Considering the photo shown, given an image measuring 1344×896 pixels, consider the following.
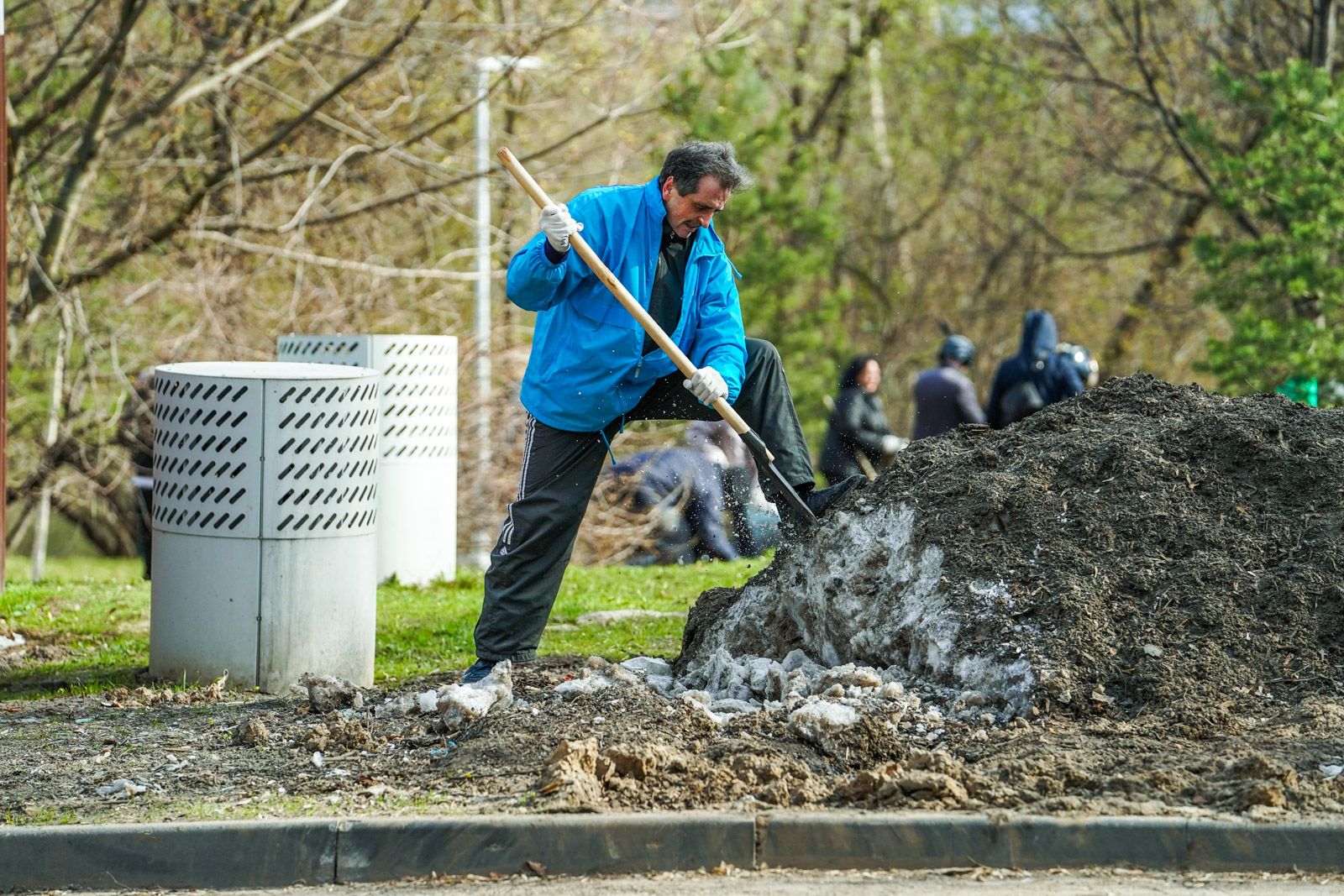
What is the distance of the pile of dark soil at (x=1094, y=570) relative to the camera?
202 inches

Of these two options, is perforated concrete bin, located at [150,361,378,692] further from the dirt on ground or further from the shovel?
the shovel

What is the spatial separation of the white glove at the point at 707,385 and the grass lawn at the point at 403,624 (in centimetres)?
155

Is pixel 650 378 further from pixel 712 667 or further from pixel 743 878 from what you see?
pixel 743 878

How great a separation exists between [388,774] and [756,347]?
88.0 inches

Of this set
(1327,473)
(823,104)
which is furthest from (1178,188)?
(1327,473)

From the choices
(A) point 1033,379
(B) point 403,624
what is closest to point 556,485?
(B) point 403,624

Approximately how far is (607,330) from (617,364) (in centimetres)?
13

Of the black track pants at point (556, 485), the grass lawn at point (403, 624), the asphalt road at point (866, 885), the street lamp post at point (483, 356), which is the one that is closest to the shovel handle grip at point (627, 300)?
the black track pants at point (556, 485)

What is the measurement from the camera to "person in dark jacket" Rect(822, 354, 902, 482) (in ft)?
43.7

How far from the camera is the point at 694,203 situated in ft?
18.7

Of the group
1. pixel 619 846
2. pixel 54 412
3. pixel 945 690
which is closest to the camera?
pixel 619 846

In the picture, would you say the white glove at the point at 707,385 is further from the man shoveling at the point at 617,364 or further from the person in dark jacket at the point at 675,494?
the person in dark jacket at the point at 675,494

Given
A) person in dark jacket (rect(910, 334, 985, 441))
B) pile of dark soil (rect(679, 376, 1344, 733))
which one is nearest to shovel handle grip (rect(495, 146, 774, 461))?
pile of dark soil (rect(679, 376, 1344, 733))

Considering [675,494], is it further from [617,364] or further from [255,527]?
[617,364]
